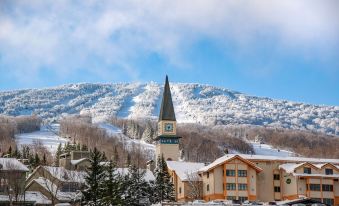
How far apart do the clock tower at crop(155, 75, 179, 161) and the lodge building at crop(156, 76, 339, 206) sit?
36290mm

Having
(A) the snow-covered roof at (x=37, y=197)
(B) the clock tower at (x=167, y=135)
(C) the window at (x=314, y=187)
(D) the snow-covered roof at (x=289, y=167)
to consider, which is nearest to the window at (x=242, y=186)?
(D) the snow-covered roof at (x=289, y=167)

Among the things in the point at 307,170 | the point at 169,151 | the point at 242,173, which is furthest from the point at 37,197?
the point at 169,151

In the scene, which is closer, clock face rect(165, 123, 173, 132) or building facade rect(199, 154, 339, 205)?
building facade rect(199, 154, 339, 205)

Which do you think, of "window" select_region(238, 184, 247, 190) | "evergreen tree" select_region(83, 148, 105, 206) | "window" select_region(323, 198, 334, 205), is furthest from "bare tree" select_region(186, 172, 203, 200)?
"evergreen tree" select_region(83, 148, 105, 206)

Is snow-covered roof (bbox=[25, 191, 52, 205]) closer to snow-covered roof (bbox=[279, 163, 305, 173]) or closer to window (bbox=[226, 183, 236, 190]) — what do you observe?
window (bbox=[226, 183, 236, 190])

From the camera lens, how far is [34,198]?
8094cm

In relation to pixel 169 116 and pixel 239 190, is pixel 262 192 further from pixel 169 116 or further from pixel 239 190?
pixel 169 116

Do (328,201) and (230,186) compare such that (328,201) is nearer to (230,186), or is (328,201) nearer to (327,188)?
(327,188)

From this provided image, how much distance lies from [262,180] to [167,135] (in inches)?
1739

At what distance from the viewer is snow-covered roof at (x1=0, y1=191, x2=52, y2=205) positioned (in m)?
78.7

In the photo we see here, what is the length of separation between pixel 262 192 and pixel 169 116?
48.1 metres

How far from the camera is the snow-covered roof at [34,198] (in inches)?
3098

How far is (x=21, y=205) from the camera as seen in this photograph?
252 ft

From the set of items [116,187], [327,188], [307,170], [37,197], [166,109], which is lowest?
[37,197]
